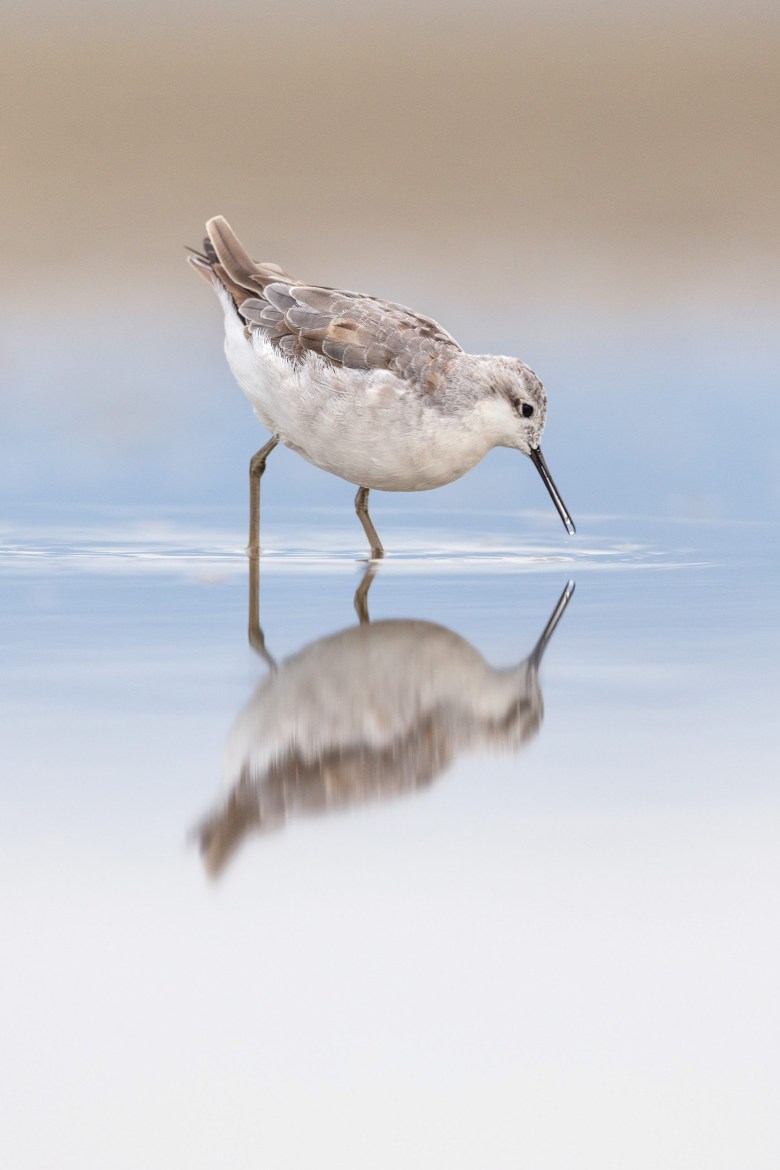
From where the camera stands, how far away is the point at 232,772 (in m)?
3.96

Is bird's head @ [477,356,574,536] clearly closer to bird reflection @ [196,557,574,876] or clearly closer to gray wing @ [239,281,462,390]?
gray wing @ [239,281,462,390]

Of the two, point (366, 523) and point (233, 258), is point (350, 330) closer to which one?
point (366, 523)

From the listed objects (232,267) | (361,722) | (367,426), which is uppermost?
(232,267)

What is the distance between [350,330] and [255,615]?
170 centimetres

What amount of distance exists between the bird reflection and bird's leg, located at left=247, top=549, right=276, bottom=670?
0.04ft

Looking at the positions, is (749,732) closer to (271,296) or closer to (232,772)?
(232,772)

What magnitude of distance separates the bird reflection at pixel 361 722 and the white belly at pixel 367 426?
1408mm

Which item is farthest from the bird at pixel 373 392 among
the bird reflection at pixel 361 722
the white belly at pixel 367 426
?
the bird reflection at pixel 361 722

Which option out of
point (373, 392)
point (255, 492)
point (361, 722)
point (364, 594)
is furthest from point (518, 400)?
point (361, 722)

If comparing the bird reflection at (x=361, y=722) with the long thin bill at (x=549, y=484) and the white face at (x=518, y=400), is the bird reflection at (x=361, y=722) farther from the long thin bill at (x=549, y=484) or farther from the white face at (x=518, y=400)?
the long thin bill at (x=549, y=484)

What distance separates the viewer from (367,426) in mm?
6785

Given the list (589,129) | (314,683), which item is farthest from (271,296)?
(589,129)

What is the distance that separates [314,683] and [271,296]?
3108 millimetres

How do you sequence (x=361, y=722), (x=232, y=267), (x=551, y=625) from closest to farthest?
(x=361, y=722), (x=551, y=625), (x=232, y=267)
